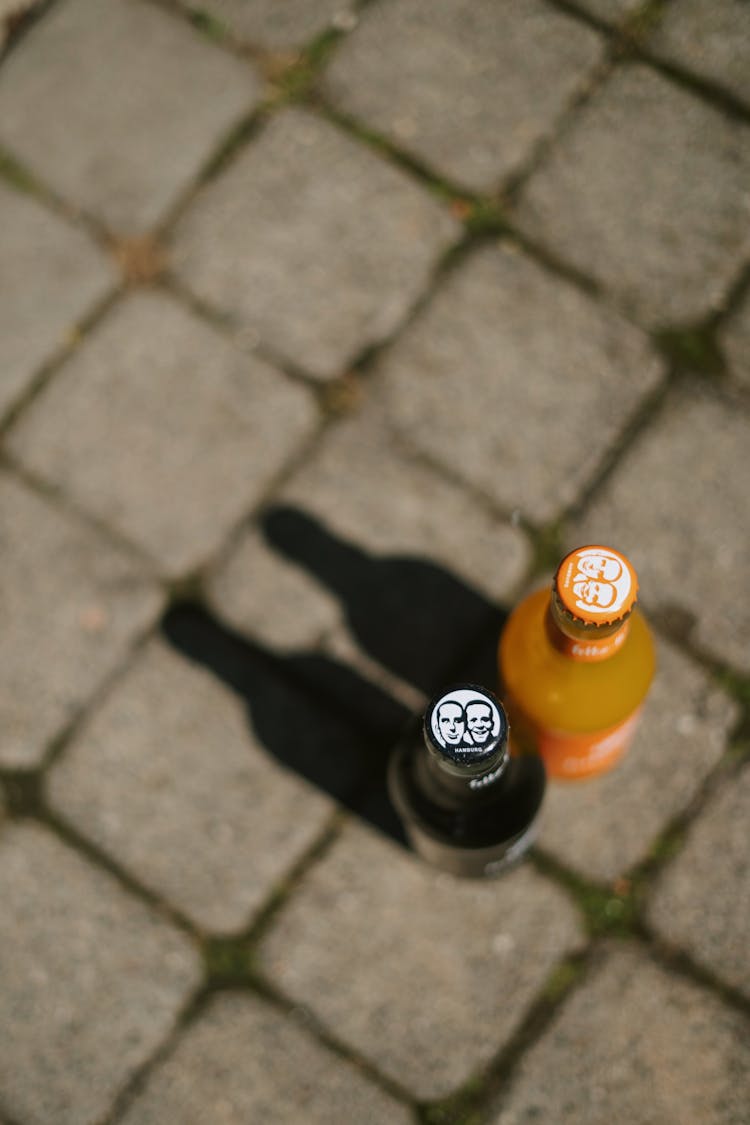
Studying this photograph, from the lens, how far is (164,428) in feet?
6.65

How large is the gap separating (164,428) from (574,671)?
94 centimetres

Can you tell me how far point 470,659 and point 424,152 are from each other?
980mm

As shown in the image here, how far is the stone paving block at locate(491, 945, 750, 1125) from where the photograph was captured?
1.73 metres

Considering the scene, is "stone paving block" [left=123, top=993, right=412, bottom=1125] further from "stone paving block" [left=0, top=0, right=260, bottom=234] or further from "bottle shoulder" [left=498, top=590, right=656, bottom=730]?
"stone paving block" [left=0, top=0, right=260, bottom=234]

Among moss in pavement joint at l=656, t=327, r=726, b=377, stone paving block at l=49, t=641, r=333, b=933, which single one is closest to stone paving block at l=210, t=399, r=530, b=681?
stone paving block at l=49, t=641, r=333, b=933

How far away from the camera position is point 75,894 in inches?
72.5

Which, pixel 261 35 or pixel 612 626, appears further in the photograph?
pixel 261 35

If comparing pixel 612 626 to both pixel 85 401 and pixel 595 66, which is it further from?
pixel 595 66

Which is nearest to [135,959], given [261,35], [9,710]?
[9,710]

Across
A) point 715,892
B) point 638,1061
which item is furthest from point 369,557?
point 638,1061

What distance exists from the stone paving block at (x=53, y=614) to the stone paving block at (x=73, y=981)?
0.63 ft

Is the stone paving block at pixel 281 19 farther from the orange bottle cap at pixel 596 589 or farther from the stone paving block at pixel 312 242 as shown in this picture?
the orange bottle cap at pixel 596 589

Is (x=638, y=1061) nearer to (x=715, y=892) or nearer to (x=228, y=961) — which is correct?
(x=715, y=892)

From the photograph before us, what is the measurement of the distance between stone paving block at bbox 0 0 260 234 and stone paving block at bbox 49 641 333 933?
0.91m
